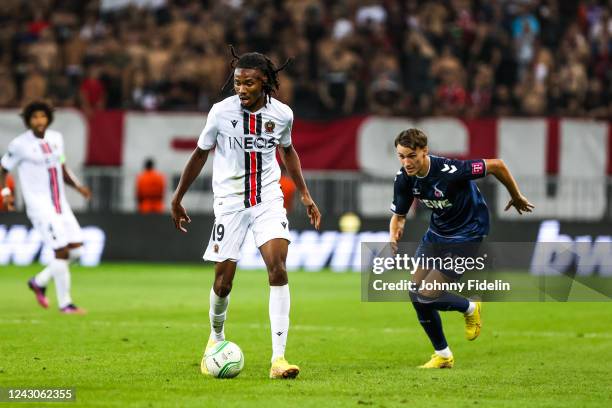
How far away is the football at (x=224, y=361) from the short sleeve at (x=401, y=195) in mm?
2123

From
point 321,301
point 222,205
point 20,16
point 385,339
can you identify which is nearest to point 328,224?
point 321,301

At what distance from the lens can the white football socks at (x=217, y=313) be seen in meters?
9.79

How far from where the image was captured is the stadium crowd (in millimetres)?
25375

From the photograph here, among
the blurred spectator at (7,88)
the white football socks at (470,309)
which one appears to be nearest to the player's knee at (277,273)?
the white football socks at (470,309)

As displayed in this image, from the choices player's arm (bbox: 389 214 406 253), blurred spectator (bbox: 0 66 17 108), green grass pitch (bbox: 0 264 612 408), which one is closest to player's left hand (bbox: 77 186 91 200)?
green grass pitch (bbox: 0 264 612 408)

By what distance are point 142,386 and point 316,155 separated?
55.0 feet

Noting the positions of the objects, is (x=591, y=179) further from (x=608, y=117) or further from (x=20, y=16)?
(x=20, y=16)

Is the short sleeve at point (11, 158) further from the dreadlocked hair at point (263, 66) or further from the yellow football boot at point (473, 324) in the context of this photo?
the yellow football boot at point (473, 324)

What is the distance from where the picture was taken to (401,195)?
412 inches

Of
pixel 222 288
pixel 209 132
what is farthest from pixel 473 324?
pixel 209 132

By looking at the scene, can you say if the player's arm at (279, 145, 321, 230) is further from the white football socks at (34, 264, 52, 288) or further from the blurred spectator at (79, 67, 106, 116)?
the blurred spectator at (79, 67, 106, 116)

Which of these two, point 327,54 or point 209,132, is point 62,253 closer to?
point 209,132

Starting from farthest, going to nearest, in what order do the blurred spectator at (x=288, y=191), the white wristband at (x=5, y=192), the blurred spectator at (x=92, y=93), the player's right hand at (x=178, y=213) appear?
the blurred spectator at (x=288, y=191) → the blurred spectator at (x=92, y=93) → the white wristband at (x=5, y=192) → the player's right hand at (x=178, y=213)

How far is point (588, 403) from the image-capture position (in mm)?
8242
